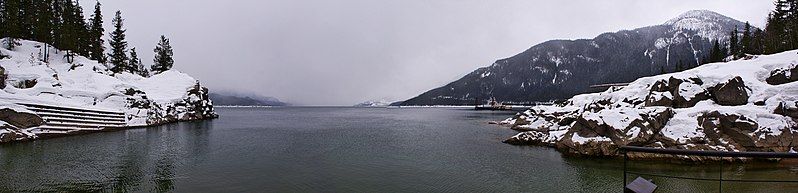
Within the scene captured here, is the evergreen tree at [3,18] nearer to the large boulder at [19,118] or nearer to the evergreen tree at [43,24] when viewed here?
the evergreen tree at [43,24]

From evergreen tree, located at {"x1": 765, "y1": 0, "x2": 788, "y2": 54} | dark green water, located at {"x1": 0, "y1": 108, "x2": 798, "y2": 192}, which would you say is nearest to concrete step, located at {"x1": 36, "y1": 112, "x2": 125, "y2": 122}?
dark green water, located at {"x1": 0, "y1": 108, "x2": 798, "y2": 192}

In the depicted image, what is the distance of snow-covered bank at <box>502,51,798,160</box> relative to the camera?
2281 cm

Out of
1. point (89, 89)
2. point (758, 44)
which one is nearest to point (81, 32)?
point (89, 89)

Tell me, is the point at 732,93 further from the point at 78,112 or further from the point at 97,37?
the point at 97,37

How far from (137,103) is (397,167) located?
51.4m

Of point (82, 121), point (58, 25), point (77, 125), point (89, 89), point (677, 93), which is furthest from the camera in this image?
point (58, 25)

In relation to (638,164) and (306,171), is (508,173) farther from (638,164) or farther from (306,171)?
(306,171)

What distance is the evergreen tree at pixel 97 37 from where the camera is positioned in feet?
253

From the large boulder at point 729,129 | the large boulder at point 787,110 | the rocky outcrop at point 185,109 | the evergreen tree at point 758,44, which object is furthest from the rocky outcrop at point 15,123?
the evergreen tree at point 758,44

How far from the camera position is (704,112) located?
2483 centimetres

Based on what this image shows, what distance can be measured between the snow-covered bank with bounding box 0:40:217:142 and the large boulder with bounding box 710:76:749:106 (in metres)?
60.0

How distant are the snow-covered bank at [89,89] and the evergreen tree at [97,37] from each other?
10.7 meters

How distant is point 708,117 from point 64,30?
93369 mm

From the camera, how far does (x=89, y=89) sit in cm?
4950
